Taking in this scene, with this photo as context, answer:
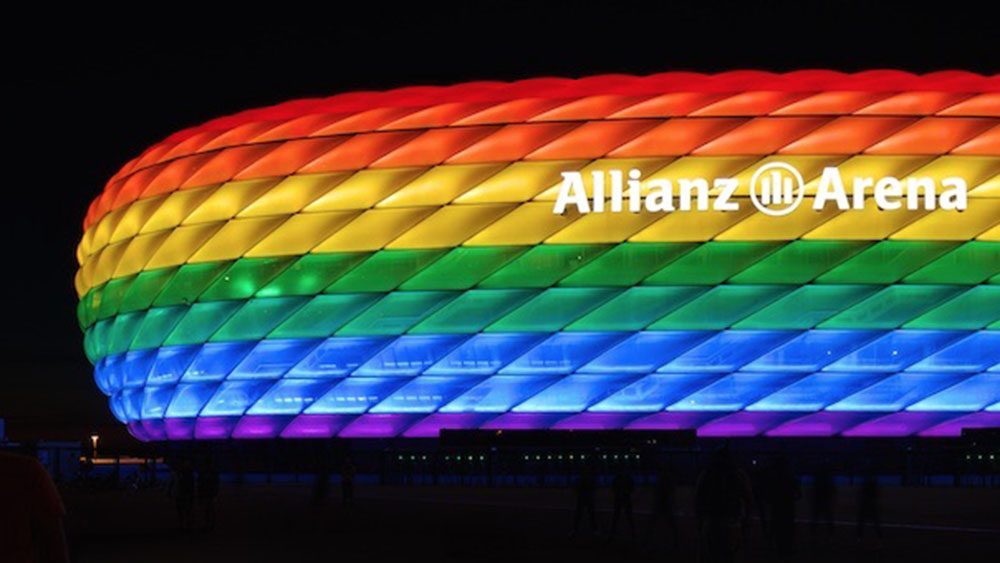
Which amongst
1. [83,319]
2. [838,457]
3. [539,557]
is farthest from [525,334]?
[539,557]

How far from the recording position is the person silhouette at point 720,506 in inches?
576

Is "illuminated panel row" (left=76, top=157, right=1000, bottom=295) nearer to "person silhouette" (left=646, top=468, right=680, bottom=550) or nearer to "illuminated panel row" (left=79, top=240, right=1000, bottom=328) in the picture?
"illuminated panel row" (left=79, top=240, right=1000, bottom=328)

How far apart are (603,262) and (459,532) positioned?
1770 cm

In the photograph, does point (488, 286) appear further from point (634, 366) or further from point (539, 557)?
point (539, 557)

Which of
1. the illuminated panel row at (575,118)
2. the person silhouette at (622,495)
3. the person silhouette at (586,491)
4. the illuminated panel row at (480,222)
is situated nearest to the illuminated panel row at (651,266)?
the illuminated panel row at (480,222)

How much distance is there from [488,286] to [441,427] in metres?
4.58

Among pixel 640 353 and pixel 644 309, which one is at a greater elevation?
pixel 644 309

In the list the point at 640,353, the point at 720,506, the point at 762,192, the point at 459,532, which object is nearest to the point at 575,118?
the point at 762,192

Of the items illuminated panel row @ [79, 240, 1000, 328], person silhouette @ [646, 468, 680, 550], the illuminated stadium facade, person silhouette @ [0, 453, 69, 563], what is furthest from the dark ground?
person silhouette @ [0, 453, 69, 563]

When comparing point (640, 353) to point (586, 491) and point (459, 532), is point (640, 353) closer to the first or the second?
point (459, 532)

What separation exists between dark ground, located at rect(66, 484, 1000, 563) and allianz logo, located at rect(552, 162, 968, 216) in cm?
718

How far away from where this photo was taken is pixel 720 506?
14609 mm

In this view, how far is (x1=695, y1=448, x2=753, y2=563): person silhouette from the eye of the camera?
14.6m

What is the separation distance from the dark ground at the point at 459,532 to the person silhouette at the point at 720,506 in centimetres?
295
